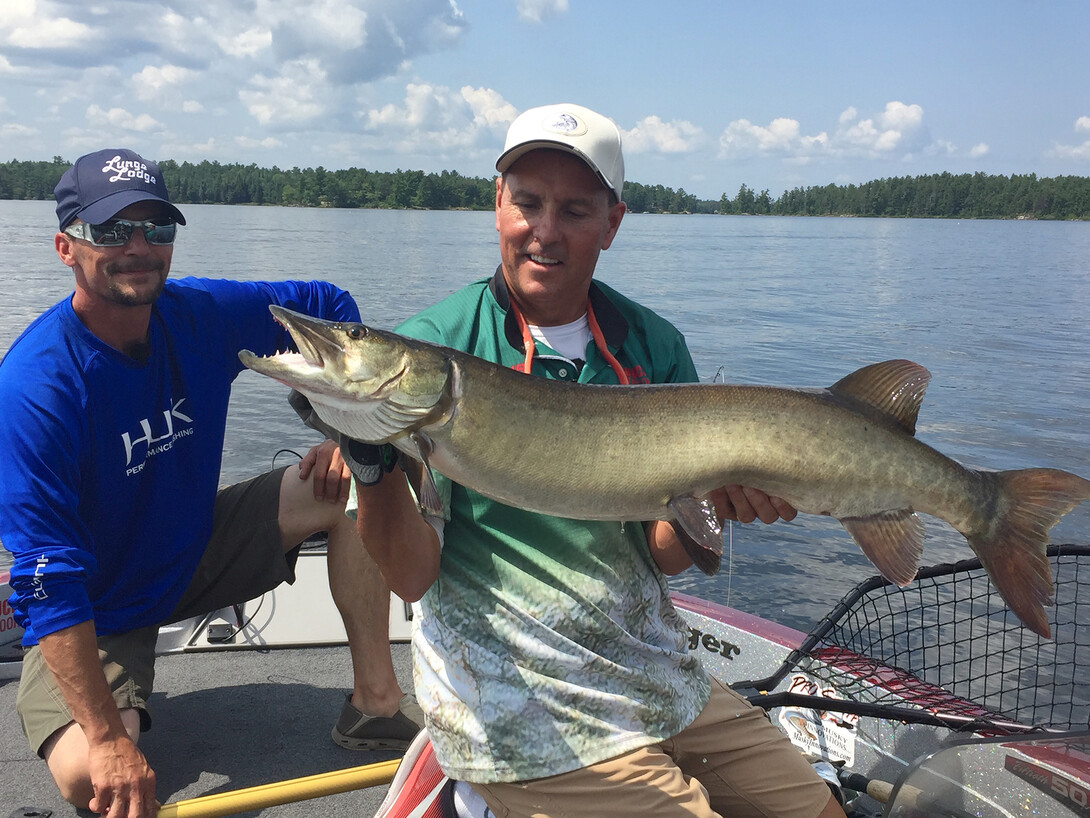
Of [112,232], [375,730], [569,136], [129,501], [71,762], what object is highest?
[569,136]

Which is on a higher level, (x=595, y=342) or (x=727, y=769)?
(x=595, y=342)

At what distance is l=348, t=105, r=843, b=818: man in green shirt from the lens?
2.26m

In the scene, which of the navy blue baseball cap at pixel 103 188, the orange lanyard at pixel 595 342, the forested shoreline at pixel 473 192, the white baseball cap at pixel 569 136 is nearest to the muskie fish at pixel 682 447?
the orange lanyard at pixel 595 342

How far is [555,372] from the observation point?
2.60m

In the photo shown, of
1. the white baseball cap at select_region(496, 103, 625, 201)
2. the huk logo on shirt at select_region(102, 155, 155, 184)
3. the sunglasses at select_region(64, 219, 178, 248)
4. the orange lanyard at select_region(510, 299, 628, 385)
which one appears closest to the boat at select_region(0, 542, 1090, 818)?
the orange lanyard at select_region(510, 299, 628, 385)

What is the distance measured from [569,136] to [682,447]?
0.91 meters

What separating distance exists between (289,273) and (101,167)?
25.4 metres

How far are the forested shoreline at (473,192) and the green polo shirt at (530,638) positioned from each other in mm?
85135

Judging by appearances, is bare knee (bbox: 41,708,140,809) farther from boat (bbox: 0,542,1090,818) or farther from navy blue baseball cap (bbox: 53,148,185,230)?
navy blue baseball cap (bbox: 53,148,185,230)

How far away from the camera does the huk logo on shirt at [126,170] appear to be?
383 centimetres

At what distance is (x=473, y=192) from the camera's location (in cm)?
9950

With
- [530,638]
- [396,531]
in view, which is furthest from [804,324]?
[396,531]

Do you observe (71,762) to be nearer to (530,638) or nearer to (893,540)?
(530,638)

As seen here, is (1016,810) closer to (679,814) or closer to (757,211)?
(679,814)
